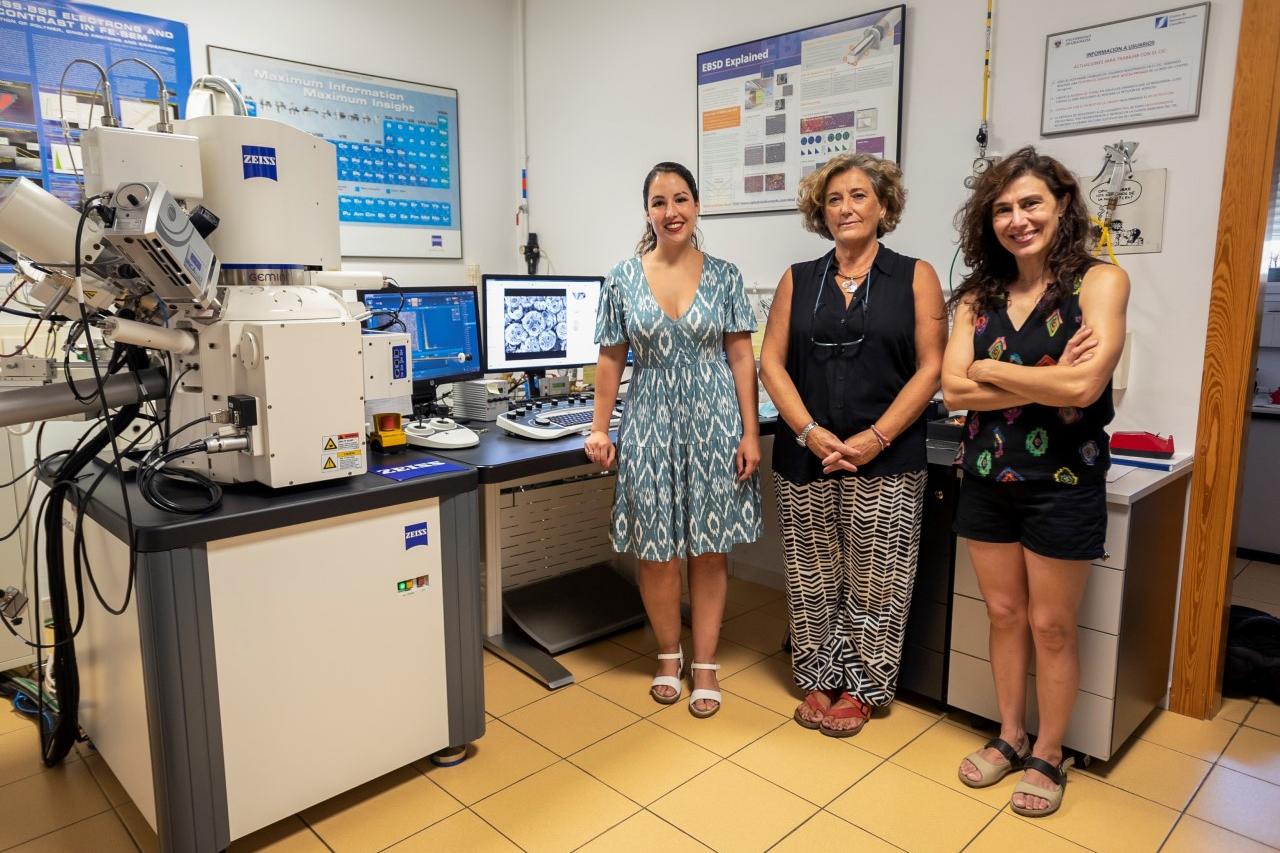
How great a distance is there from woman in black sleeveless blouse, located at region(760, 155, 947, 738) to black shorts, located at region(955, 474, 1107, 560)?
0.80 ft

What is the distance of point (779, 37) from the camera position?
295 cm

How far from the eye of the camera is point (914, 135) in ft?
8.75

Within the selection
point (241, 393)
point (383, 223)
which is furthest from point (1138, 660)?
point (383, 223)

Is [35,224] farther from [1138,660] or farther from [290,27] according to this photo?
[1138,660]

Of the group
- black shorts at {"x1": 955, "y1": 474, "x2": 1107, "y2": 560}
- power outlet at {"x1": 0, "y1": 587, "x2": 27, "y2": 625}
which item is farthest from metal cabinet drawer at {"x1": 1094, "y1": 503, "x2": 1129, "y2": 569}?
power outlet at {"x1": 0, "y1": 587, "x2": 27, "y2": 625}

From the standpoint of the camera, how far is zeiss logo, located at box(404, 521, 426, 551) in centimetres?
187

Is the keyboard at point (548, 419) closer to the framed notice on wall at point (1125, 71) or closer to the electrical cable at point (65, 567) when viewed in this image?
the electrical cable at point (65, 567)

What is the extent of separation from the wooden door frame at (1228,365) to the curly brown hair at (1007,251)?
563mm

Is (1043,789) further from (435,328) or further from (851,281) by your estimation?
(435,328)

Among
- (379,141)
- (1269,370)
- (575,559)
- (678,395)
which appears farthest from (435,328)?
(1269,370)

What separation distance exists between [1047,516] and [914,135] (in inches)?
55.4

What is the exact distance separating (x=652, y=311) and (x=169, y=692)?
4.49 ft

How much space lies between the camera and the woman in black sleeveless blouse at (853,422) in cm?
209

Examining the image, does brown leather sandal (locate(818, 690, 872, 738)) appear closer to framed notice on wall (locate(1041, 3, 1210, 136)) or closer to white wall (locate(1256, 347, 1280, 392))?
framed notice on wall (locate(1041, 3, 1210, 136))
